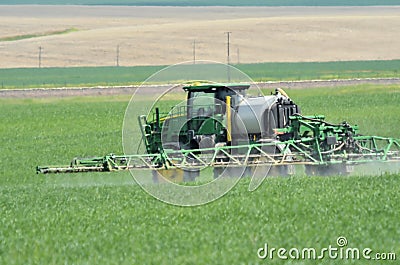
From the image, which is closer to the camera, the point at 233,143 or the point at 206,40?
the point at 233,143

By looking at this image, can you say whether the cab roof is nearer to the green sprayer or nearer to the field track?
the green sprayer

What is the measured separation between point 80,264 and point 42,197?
23.8 ft

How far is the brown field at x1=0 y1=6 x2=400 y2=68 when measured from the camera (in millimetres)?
95062

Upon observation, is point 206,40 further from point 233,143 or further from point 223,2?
point 233,143

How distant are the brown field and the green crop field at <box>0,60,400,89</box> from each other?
17.6ft

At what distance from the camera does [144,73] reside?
81.3 m

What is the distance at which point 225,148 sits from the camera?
856 inches

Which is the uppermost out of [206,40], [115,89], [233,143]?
[206,40]

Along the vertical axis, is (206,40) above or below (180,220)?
above

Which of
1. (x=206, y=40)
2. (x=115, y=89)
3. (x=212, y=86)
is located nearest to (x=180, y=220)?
(x=212, y=86)
